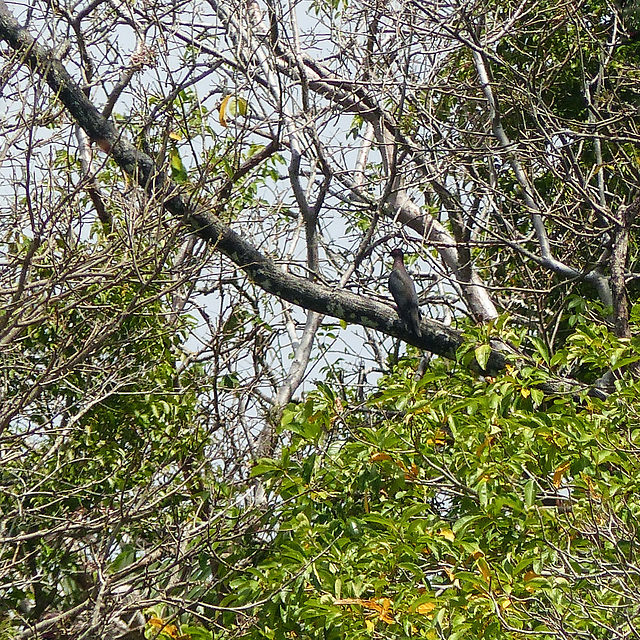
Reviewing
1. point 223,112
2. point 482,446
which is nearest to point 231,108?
point 223,112

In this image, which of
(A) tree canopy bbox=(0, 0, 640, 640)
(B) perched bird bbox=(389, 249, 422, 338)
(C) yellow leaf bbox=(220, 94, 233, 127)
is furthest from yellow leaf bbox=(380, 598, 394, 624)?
(C) yellow leaf bbox=(220, 94, 233, 127)

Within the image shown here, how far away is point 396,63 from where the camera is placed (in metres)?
6.09

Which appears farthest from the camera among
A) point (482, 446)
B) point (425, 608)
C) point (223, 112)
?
point (223, 112)

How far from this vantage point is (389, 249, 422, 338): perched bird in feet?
15.8

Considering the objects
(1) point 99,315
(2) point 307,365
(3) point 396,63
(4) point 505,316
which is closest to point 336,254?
(2) point 307,365

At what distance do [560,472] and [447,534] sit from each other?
543mm

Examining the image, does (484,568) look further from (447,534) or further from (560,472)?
(560,472)

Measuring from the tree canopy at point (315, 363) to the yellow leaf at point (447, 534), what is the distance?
29 millimetres

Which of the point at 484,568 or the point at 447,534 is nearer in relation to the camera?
the point at 484,568

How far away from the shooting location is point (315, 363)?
7383 millimetres

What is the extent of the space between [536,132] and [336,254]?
2013 millimetres

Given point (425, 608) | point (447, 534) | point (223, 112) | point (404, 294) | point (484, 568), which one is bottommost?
point (425, 608)

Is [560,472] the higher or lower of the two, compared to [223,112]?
lower

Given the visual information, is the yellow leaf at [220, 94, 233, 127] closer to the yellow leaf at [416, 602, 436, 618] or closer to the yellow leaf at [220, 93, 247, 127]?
the yellow leaf at [220, 93, 247, 127]
